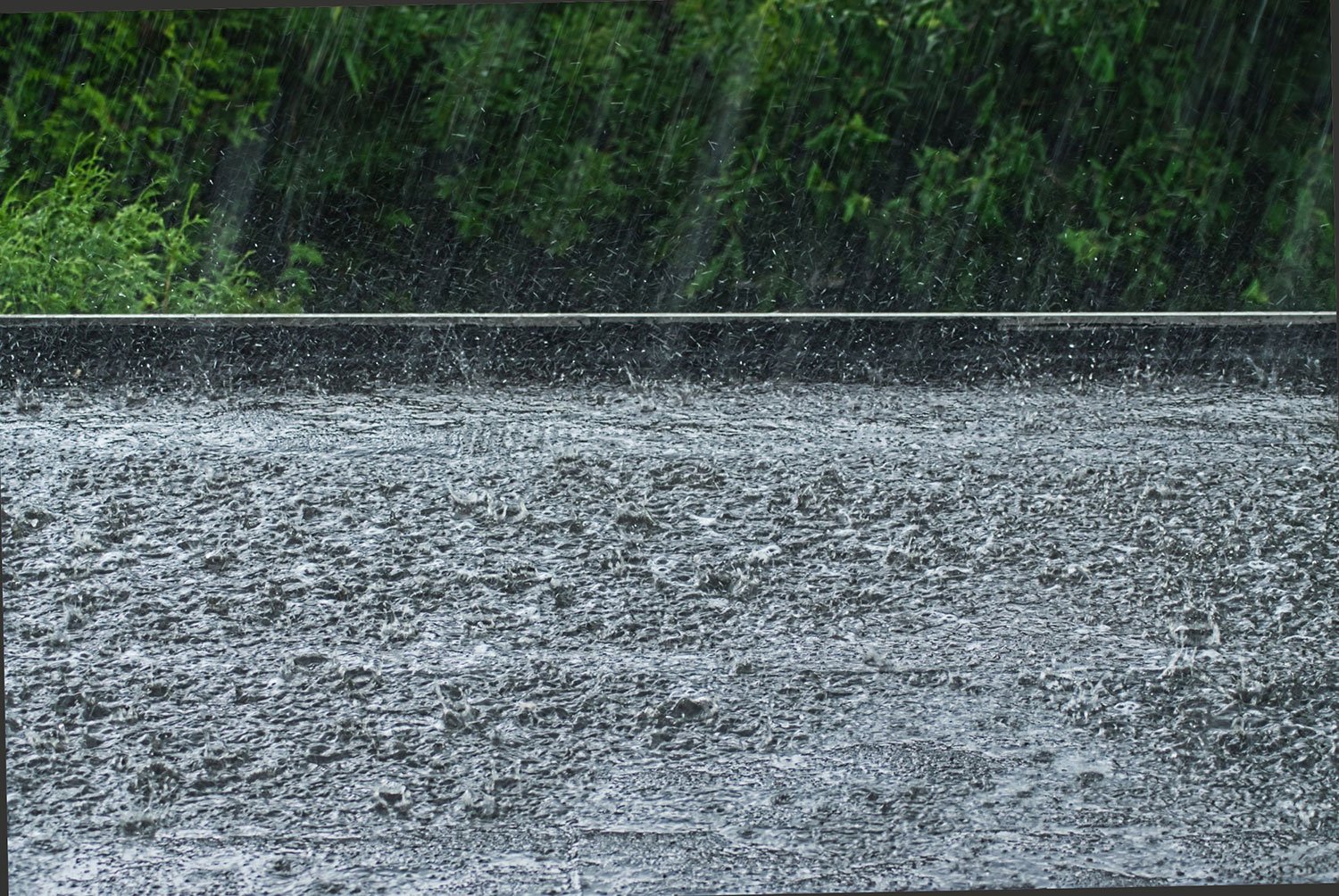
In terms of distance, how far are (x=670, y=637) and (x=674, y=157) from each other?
3.60 feet

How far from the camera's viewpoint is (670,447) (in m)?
2.67

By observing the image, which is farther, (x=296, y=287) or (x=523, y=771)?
(x=296, y=287)

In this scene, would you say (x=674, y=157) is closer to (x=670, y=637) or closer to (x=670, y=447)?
(x=670, y=447)

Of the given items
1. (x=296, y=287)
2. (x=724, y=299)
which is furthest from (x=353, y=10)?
(x=724, y=299)

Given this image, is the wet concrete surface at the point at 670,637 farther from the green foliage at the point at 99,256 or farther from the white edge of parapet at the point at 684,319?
the green foliage at the point at 99,256

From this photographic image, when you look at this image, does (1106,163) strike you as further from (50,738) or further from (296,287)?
(50,738)

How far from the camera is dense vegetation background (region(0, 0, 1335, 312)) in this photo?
283 centimetres

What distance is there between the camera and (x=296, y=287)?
9.39 ft

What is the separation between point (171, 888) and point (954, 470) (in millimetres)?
1624

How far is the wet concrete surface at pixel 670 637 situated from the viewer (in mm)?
2172

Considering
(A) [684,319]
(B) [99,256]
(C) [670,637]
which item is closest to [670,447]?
(A) [684,319]

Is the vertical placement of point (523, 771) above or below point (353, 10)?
below

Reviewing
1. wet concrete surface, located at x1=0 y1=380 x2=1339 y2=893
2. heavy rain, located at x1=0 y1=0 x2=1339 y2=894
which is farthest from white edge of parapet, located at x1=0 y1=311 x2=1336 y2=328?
wet concrete surface, located at x1=0 y1=380 x2=1339 y2=893

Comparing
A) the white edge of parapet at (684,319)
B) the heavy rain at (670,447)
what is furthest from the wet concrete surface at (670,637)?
the white edge of parapet at (684,319)
